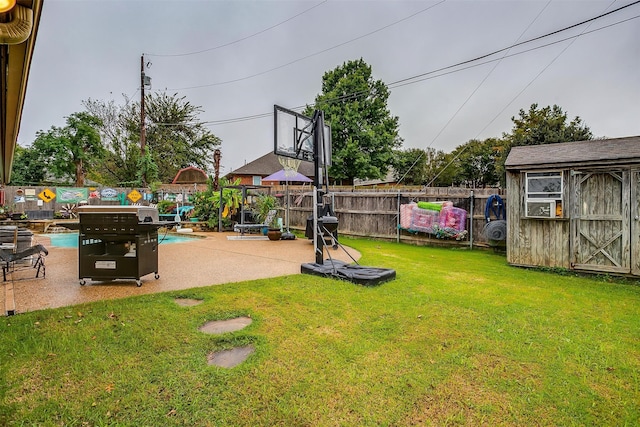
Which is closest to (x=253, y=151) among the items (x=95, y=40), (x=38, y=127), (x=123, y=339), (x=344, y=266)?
(x=38, y=127)

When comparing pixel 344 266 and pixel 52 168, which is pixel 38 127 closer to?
pixel 52 168

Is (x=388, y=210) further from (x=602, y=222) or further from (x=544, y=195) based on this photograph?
(x=602, y=222)

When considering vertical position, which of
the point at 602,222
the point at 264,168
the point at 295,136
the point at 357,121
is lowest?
the point at 602,222

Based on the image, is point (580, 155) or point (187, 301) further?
point (580, 155)

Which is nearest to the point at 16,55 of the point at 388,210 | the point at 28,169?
the point at 388,210

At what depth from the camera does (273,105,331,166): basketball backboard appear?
5496mm

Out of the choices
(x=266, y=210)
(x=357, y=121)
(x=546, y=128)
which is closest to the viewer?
(x=266, y=210)

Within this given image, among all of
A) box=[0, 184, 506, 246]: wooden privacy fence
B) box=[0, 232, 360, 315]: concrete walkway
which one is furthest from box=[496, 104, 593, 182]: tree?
box=[0, 232, 360, 315]: concrete walkway

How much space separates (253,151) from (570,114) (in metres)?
26.1

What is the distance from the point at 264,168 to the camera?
3083cm

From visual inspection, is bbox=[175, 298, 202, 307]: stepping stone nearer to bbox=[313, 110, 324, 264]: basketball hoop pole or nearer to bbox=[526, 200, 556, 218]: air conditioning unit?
bbox=[313, 110, 324, 264]: basketball hoop pole

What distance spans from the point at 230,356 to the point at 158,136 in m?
29.0

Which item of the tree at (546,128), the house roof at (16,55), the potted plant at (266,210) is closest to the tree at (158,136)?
the potted plant at (266,210)

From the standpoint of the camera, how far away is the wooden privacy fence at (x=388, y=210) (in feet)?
28.1
